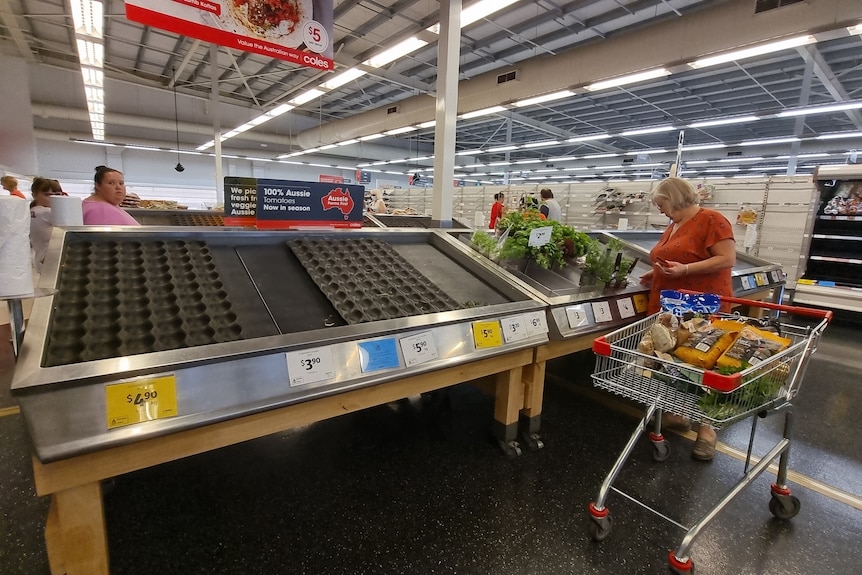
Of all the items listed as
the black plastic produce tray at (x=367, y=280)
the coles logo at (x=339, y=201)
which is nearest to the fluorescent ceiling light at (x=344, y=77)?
the coles logo at (x=339, y=201)

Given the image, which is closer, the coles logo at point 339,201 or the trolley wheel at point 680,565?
the trolley wheel at point 680,565

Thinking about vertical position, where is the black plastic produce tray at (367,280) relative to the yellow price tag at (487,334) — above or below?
above

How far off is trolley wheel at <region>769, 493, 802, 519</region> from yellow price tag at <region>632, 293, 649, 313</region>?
42.4 inches

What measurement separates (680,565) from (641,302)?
4.86 feet

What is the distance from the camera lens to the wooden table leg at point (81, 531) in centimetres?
96

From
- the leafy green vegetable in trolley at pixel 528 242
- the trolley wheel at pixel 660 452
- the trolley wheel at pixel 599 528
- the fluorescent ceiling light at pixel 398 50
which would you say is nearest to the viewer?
the trolley wheel at pixel 599 528

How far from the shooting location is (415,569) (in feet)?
4.60

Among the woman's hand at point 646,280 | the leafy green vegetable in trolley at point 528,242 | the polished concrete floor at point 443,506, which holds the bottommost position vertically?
the polished concrete floor at point 443,506

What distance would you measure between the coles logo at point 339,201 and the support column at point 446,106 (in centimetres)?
117

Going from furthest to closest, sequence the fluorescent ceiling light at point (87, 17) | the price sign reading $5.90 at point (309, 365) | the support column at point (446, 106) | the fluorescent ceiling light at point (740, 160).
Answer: the fluorescent ceiling light at point (740, 160) < the fluorescent ceiling light at point (87, 17) < the support column at point (446, 106) < the price sign reading $5.90 at point (309, 365)

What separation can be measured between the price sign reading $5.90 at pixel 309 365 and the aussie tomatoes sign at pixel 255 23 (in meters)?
3.14

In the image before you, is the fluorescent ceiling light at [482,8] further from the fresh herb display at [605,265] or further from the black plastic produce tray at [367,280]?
the black plastic produce tray at [367,280]

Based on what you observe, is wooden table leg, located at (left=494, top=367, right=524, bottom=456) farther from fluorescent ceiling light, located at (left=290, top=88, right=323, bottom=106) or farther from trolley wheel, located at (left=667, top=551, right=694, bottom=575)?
fluorescent ceiling light, located at (left=290, top=88, right=323, bottom=106)

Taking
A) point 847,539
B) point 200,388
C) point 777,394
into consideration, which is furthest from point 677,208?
point 200,388
